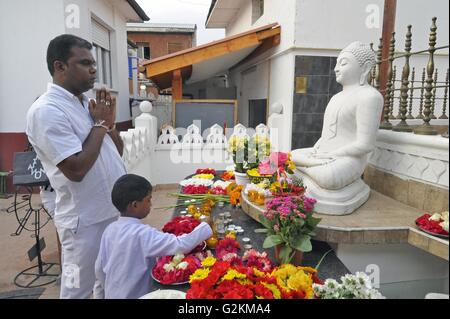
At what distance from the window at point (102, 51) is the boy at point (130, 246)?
6030 mm

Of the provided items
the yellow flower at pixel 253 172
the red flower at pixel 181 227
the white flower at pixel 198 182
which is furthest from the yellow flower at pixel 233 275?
the white flower at pixel 198 182

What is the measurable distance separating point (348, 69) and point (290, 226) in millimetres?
1329

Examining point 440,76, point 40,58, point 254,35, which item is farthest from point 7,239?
point 440,76

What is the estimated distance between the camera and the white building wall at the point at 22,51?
5.05m

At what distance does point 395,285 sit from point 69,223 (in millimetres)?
1576

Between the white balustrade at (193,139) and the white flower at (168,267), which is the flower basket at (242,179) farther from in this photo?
the white balustrade at (193,139)

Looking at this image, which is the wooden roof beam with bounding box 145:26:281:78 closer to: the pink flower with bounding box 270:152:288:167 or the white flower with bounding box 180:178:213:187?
the white flower with bounding box 180:178:213:187

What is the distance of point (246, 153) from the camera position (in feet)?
9.79

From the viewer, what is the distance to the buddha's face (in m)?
2.25

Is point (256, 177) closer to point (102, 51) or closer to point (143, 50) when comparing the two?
point (102, 51)

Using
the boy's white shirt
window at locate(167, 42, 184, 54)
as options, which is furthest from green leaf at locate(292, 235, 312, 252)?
window at locate(167, 42, 184, 54)

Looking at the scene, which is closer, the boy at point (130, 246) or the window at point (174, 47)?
the boy at point (130, 246)

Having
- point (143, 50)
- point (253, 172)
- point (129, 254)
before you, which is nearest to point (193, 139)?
point (253, 172)
